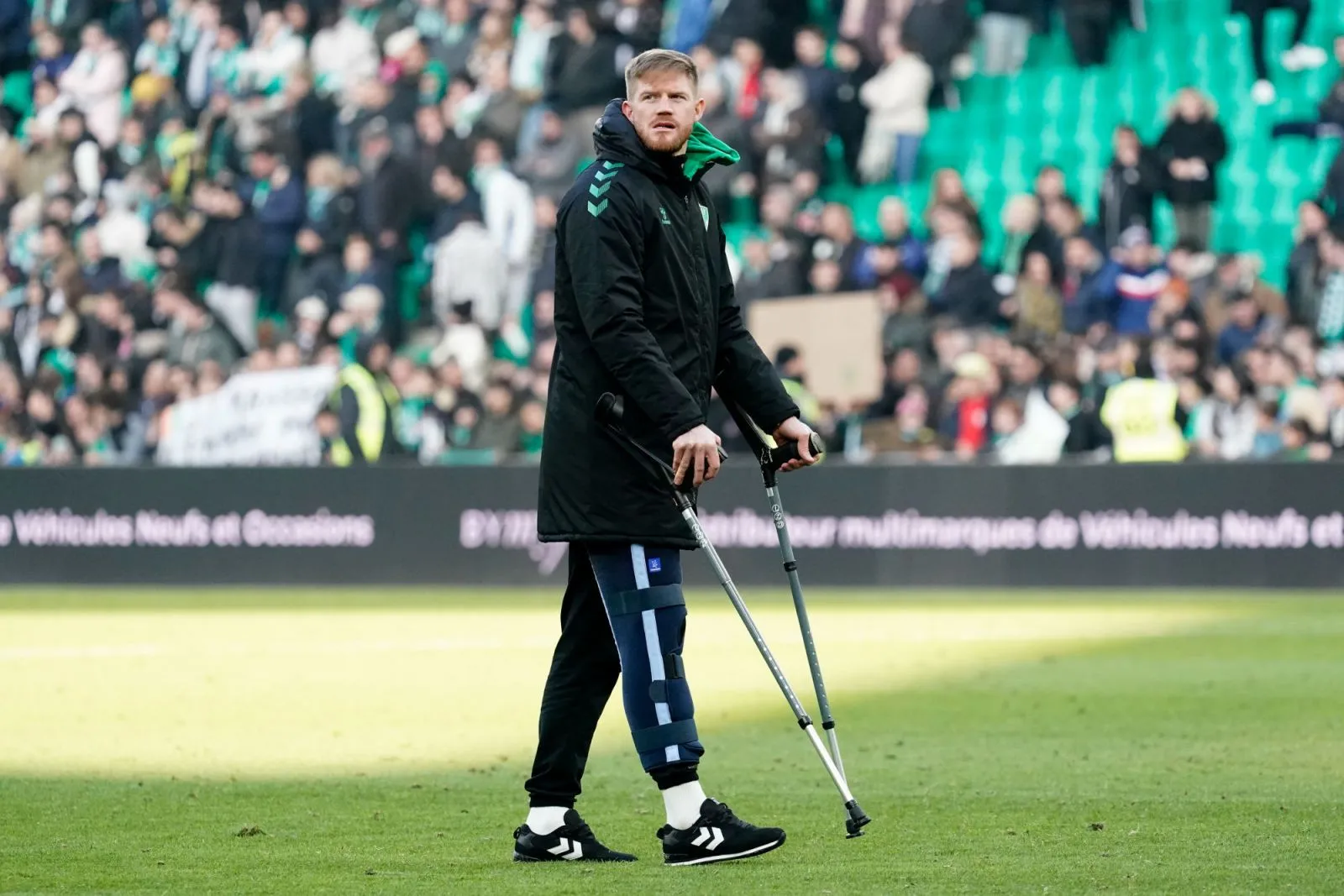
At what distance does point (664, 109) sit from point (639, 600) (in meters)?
1.39

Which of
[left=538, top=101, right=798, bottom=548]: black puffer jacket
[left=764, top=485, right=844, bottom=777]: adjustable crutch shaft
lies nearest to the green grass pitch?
[left=764, top=485, right=844, bottom=777]: adjustable crutch shaft

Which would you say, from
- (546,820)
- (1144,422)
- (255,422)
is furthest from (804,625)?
(255,422)

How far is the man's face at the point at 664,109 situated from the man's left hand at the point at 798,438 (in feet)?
2.97

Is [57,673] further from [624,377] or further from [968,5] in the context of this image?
[968,5]

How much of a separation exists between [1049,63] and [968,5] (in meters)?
1.11

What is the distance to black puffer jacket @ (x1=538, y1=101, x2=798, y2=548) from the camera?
21.5 feet

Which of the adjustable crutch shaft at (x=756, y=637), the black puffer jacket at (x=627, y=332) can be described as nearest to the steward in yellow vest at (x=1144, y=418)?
the adjustable crutch shaft at (x=756, y=637)

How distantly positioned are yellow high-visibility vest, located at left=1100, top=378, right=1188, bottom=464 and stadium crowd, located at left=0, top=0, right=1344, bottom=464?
0.08 meters

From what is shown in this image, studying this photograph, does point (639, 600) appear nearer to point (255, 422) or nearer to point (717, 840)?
point (717, 840)

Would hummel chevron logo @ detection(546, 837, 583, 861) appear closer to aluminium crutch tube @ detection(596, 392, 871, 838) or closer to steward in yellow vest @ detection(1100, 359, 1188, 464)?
aluminium crutch tube @ detection(596, 392, 871, 838)

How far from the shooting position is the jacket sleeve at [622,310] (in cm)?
651

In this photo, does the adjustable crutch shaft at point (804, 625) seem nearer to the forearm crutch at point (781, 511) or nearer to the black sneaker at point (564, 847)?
the forearm crutch at point (781, 511)

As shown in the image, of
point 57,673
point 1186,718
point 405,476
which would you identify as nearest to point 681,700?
point 1186,718

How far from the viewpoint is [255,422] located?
73.1 feet
